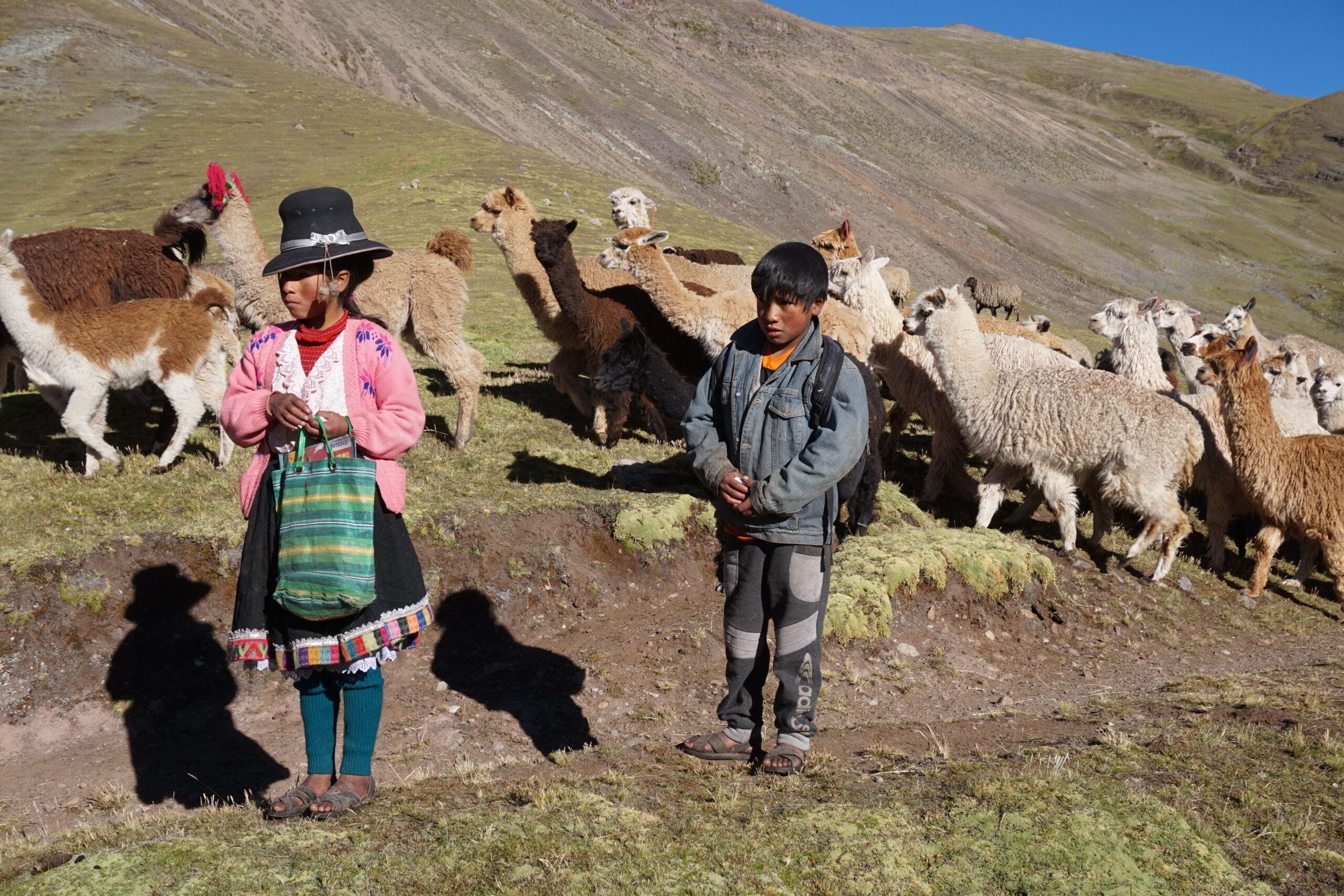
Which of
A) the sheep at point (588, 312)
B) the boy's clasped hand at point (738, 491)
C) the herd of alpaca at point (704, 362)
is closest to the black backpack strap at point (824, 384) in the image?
the boy's clasped hand at point (738, 491)

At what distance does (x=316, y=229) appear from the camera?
9.14ft

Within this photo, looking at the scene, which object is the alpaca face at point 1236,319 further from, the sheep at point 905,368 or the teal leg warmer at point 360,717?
the teal leg warmer at point 360,717

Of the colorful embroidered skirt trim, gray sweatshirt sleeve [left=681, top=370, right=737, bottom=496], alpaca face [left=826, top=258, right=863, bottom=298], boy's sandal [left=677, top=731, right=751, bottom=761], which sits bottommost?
boy's sandal [left=677, top=731, right=751, bottom=761]

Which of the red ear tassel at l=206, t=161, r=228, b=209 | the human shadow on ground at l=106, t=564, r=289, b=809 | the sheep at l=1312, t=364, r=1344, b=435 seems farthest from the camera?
the sheep at l=1312, t=364, r=1344, b=435

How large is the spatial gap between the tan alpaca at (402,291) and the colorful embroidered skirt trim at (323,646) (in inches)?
210

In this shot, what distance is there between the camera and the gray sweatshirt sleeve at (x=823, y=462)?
9.89ft

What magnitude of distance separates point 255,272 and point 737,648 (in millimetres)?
6285

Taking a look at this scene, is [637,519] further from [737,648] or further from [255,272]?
[255,272]

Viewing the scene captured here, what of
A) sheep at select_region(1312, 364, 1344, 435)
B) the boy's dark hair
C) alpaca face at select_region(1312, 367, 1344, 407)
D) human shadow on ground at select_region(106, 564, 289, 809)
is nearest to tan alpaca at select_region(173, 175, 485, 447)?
human shadow on ground at select_region(106, 564, 289, 809)

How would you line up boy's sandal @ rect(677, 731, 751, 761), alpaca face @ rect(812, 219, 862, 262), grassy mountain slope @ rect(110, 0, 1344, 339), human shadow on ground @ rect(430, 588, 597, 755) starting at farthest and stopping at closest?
grassy mountain slope @ rect(110, 0, 1344, 339)
alpaca face @ rect(812, 219, 862, 262)
human shadow on ground @ rect(430, 588, 597, 755)
boy's sandal @ rect(677, 731, 751, 761)

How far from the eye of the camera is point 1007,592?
6516 millimetres

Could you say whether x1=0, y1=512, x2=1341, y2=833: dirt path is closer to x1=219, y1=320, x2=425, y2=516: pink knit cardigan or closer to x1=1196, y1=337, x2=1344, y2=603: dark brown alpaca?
x1=1196, y1=337, x2=1344, y2=603: dark brown alpaca

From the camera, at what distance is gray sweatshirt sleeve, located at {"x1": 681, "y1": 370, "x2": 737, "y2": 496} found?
315cm

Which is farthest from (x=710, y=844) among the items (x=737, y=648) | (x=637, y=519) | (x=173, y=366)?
(x=173, y=366)
